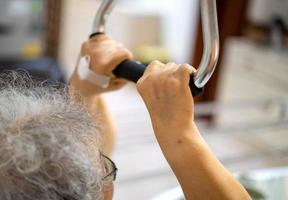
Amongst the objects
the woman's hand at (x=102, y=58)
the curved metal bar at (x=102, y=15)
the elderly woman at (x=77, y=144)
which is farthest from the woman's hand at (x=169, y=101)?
the curved metal bar at (x=102, y=15)

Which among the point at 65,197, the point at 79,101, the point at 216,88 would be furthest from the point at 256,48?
the point at 65,197

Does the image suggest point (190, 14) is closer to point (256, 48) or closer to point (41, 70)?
point (256, 48)

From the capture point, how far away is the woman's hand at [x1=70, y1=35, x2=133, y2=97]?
2.76 ft

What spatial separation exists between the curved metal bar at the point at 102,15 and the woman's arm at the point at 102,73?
0.17 feet

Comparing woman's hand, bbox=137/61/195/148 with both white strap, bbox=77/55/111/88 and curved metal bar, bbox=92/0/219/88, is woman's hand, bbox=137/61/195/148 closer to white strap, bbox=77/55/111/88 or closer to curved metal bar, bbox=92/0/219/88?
curved metal bar, bbox=92/0/219/88

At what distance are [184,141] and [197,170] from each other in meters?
0.05

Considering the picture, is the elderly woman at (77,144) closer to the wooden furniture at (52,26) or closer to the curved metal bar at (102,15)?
the curved metal bar at (102,15)

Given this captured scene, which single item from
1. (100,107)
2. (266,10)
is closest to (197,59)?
(266,10)

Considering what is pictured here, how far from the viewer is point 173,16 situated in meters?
4.61

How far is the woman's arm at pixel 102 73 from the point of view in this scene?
2.77 ft

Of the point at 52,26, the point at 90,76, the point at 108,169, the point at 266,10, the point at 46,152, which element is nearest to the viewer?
the point at 46,152

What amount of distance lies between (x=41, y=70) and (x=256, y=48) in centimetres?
175

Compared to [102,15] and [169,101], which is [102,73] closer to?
[102,15]

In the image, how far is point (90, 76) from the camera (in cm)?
87
